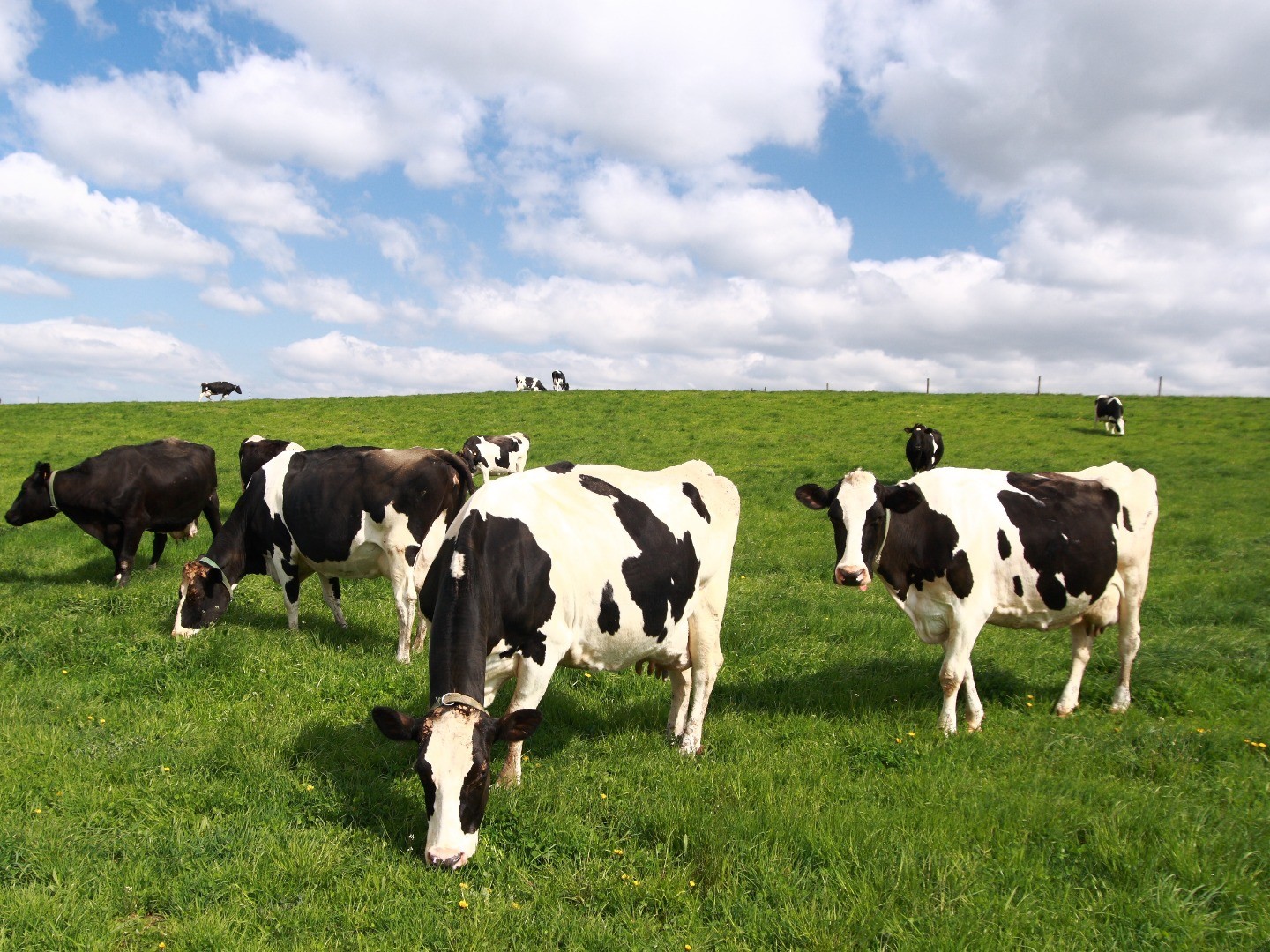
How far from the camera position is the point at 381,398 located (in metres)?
40.1

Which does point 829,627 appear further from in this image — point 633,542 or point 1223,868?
point 1223,868

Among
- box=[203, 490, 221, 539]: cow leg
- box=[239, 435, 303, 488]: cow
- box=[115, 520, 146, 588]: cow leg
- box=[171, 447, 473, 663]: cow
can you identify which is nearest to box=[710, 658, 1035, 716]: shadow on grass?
box=[171, 447, 473, 663]: cow

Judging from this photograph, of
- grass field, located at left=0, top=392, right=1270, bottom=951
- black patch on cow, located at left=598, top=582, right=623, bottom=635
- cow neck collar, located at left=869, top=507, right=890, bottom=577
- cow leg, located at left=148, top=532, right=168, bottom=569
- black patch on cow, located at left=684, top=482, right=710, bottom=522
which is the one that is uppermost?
black patch on cow, located at left=684, top=482, right=710, bottom=522

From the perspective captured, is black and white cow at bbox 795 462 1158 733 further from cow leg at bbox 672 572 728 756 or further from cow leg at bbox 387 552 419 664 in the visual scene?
cow leg at bbox 387 552 419 664

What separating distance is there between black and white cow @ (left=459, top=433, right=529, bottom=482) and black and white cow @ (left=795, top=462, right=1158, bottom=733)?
58.9ft

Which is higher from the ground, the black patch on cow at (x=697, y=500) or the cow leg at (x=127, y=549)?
the black patch on cow at (x=697, y=500)

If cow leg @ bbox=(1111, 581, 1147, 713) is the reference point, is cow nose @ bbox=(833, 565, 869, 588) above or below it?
above

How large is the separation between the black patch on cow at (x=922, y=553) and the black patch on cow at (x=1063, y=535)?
0.70m

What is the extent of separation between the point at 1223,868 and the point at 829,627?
17.8ft

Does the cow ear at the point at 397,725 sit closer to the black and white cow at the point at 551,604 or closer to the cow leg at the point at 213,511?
the black and white cow at the point at 551,604

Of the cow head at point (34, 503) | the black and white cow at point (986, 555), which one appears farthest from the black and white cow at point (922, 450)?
the cow head at point (34, 503)

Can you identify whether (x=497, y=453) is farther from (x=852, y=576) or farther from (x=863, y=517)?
(x=852, y=576)

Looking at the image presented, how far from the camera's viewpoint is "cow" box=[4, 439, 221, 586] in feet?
39.3

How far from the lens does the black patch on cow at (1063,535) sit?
7270 millimetres
